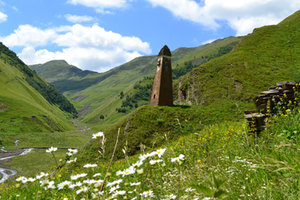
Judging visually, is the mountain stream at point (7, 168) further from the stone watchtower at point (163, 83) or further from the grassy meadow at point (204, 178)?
the grassy meadow at point (204, 178)

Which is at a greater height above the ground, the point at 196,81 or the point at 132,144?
the point at 196,81

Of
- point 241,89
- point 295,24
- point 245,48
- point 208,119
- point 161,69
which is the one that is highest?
point 295,24

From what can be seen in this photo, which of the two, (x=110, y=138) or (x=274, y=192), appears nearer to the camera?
(x=274, y=192)

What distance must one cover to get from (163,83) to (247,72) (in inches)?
644

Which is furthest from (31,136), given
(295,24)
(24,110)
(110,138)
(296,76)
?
(295,24)

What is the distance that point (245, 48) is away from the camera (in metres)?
47.4

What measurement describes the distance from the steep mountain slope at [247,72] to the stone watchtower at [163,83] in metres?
7.22

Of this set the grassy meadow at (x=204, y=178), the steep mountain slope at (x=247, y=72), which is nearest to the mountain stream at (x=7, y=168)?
the steep mountain slope at (x=247, y=72)

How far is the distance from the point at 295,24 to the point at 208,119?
4640 centimetres

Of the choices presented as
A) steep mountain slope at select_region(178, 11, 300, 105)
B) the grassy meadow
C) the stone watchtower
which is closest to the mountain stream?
the stone watchtower

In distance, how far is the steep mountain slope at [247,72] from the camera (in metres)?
34.1

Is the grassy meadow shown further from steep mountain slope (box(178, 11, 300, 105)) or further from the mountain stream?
the mountain stream

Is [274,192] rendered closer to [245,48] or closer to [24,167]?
[245,48]

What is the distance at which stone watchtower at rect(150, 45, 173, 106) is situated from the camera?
102 feet
